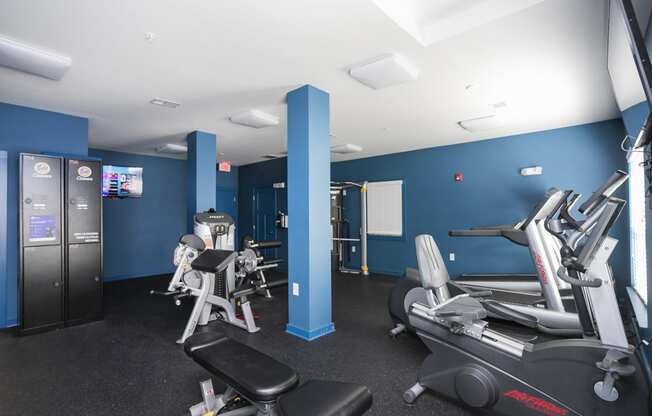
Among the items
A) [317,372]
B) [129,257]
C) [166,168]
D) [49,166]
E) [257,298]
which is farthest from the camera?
[166,168]

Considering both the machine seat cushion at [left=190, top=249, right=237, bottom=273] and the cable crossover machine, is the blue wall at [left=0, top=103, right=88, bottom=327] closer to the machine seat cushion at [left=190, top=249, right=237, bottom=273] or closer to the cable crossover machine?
the machine seat cushion at [left=190, top=249, right=237, bottom=273]

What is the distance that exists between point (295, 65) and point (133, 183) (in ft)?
17.6

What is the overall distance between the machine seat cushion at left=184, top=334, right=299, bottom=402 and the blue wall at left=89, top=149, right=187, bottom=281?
5461 millimetres

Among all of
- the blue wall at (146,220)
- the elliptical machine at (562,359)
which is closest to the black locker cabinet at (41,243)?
the blue wall at (146,220)

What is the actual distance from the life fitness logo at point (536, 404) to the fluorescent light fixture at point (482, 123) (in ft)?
11.8

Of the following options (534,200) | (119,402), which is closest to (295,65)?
(119,402)

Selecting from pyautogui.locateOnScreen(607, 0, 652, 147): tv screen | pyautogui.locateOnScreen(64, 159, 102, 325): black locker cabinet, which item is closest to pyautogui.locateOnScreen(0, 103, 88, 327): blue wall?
pyautogui.locateOnScreen(64, 159, 102, 325): black locker cabinet

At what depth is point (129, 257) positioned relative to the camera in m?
6.54

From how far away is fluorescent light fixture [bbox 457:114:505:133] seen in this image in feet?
14.4

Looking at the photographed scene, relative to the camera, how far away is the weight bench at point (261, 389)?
4.40ft

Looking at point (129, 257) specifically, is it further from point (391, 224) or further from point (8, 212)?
point (391, 224)

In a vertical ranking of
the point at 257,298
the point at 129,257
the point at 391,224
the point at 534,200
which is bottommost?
the point at 257,298

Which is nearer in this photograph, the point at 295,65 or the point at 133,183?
the point at 295,65

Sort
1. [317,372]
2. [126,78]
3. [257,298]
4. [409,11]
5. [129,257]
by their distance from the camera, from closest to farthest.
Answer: [409,11]
[317,372]
[126,78]
[257,298]
[129,257]
